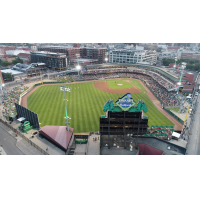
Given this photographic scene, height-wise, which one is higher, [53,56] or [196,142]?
[53,56]

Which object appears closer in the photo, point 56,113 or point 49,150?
point 49,150

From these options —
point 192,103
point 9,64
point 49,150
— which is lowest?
point 49,150

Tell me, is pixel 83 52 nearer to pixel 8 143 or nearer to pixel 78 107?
pixel 78 107

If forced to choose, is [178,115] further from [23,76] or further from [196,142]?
[23,76]

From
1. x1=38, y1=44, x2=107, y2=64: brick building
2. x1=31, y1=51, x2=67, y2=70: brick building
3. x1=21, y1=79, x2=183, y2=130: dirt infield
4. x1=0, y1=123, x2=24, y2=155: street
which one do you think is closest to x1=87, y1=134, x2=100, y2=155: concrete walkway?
x1=0, y1=123, x2=24, y2=155: street

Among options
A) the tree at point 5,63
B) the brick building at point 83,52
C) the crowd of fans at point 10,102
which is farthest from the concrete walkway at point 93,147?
the tree at point 5,63

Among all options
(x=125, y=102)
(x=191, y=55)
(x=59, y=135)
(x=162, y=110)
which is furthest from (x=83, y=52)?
(x=125, y=102)

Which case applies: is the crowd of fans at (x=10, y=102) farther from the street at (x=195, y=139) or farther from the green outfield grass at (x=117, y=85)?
the street at (x=195, y=139)

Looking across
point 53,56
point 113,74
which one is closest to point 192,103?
point 113,74

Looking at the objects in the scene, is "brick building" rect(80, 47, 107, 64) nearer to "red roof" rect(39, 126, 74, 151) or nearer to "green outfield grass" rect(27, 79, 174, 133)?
"green outfield grass" rect(27, 79, 174, 133)
